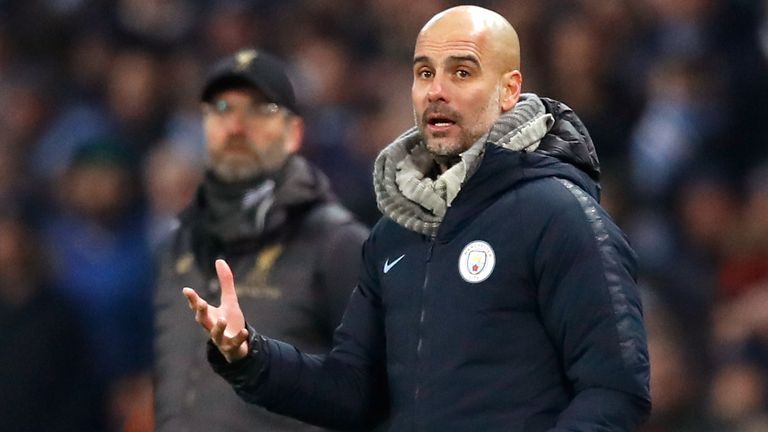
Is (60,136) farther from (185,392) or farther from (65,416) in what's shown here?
(185,392)

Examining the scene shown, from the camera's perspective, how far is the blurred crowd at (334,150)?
6.52 meters

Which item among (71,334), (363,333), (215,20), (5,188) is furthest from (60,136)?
(363,333)

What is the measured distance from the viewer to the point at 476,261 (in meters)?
3.28

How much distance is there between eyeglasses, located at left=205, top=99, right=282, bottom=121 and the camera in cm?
494

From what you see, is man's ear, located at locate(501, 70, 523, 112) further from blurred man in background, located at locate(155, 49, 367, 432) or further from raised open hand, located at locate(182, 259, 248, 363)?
blurred man in background, located at locate(155, 49, 367, 432)

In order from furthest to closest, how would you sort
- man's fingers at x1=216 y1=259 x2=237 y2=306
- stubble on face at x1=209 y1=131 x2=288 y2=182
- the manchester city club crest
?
stubble on face at x1=209 y1=131 x2=288 y2=182, man's fingers at x1=216 y1=259 x2=237 y2=306, the manchester city club crest

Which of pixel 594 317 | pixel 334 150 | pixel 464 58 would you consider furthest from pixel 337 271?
pixel 334 150

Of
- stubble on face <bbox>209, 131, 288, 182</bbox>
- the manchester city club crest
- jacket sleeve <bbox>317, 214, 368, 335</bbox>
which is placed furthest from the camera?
stubble on face <bbox>209, 131, 288, 182</bbox>

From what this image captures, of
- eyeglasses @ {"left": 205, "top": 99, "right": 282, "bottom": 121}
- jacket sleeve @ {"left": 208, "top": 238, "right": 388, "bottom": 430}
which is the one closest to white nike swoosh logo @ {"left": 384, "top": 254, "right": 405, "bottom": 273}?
jacket sleeve @ {"left": 208, "top": 238, "right": 388, "bottom": 430}

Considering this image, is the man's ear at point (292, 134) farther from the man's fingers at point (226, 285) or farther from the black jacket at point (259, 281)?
the man's fingers at point (226, 285)

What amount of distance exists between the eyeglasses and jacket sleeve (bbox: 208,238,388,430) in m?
1.36

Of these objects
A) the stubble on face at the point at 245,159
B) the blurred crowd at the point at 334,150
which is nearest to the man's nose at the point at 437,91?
the stubble on face at the point at 245,159

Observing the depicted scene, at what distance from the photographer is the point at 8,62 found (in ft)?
32.0

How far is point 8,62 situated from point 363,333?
6.65 meters
